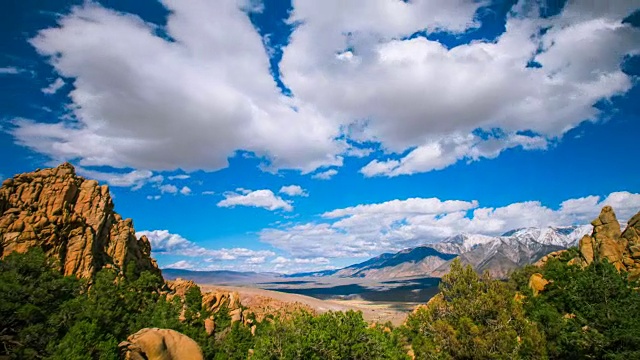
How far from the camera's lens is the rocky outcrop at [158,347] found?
120 feet

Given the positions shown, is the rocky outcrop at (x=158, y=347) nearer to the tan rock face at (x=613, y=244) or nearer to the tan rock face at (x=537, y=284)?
the tan rock face at (x=537, y=284)

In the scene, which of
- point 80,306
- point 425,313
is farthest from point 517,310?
point 80,306

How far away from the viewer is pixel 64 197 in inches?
2598

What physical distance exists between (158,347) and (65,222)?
37488 millimetres

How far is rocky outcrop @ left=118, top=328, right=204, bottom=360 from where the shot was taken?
36.4m

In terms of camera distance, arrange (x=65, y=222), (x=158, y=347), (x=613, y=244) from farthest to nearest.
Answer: (x=613, y=244) → (x=65, y=222) → (x=158, y=347)

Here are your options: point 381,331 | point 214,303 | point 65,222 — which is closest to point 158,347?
point 381,331

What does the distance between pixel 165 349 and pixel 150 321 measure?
718 inches

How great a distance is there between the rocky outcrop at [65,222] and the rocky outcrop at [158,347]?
23836 millimetres

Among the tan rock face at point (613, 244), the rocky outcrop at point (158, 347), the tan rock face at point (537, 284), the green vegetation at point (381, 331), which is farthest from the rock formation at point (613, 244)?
the rocky outcrop at point (158, 347)

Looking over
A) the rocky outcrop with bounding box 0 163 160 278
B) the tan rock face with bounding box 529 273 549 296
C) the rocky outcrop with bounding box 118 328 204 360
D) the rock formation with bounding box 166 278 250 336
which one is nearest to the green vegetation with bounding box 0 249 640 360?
the rocky outcrop with bounding box 118 328 204 360

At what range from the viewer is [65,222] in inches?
2454

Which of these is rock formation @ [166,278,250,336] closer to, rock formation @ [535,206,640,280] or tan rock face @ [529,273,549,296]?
tan rock face @ [529,273,549,296]

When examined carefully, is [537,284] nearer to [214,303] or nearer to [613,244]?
[613,244]
